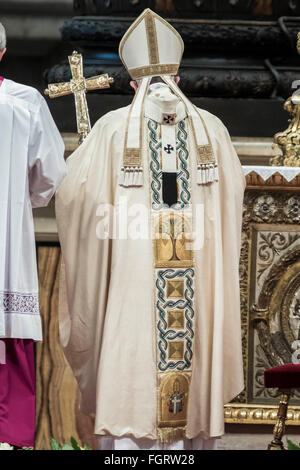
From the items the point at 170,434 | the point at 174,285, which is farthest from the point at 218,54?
the point at 170,434

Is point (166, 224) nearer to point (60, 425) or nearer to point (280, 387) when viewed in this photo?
point (280, 387)

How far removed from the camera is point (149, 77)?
20.5ft

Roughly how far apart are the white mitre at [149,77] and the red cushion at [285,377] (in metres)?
0.93

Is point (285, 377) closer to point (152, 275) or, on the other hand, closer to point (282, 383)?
point (282, 383)

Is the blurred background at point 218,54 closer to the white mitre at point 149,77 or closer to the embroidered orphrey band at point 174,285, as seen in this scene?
the white mitre at point 149,77

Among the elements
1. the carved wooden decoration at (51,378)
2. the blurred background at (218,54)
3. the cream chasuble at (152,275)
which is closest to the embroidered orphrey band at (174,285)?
the cream chasuble at (152,275)

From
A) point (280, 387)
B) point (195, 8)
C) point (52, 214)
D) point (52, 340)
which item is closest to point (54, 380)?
point (52, 340)

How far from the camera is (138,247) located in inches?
241

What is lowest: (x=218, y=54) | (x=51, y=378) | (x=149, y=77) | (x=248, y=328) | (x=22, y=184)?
(x=51, y=378)

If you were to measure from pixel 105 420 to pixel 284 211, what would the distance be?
172 cm

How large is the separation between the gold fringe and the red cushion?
0.47 m

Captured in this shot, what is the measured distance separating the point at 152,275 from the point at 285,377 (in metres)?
0.77

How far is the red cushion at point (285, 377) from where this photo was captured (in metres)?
6.12

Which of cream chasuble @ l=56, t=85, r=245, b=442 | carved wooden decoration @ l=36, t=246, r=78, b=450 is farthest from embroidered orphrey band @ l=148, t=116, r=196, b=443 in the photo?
carved wooden decoration @ l=36, t=246, r=78, b=450
